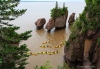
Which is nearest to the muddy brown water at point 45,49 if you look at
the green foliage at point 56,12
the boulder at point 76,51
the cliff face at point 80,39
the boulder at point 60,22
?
the boulder at point 60,22

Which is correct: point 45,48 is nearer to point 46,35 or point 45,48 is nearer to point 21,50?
point 46,35

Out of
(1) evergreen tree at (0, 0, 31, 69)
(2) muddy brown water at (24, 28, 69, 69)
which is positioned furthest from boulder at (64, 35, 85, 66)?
(1) evergreen tree at (0, 0, 31, 69)

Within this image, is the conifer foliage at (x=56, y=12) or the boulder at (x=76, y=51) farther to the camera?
the conifer foliage at (x=56, y=12)

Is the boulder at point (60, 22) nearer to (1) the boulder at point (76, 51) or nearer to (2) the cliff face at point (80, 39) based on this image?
(2) the cliff face at point (80, 39)

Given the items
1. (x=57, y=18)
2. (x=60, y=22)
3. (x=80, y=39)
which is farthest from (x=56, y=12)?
(x=80, y=39)

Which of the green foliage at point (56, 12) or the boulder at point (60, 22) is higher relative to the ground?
the green foliage at point (56, 12)

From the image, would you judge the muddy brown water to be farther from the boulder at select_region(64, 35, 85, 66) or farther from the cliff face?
the cliff face

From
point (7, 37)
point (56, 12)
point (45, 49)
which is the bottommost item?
point (45, 49)

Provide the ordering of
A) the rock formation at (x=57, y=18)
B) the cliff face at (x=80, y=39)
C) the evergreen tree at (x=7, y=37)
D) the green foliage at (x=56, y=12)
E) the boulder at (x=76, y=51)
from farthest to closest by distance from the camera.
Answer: the green foliage at (x=56, y=12) < the rock formation at (x=57, y=18) < the boulder at (x=76, y=51) < the cliff face at (x=80, y=39) < the evergreen tree at (x=7, y=37)

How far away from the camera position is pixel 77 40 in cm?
1717

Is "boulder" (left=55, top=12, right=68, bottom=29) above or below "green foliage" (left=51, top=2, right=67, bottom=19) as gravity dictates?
below

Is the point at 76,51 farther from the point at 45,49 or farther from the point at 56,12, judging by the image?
the point at 56,12

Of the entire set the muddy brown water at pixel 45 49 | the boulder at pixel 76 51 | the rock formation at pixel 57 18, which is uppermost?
the rock formation at pixel 57 18

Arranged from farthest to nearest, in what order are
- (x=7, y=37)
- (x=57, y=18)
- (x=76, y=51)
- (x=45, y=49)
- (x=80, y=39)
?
1. (x=57, y=18)
2. (x=45, y=49)
3. (x=76, y=51)
4. (x=80, y=39)
5. (x=7, y=37)
